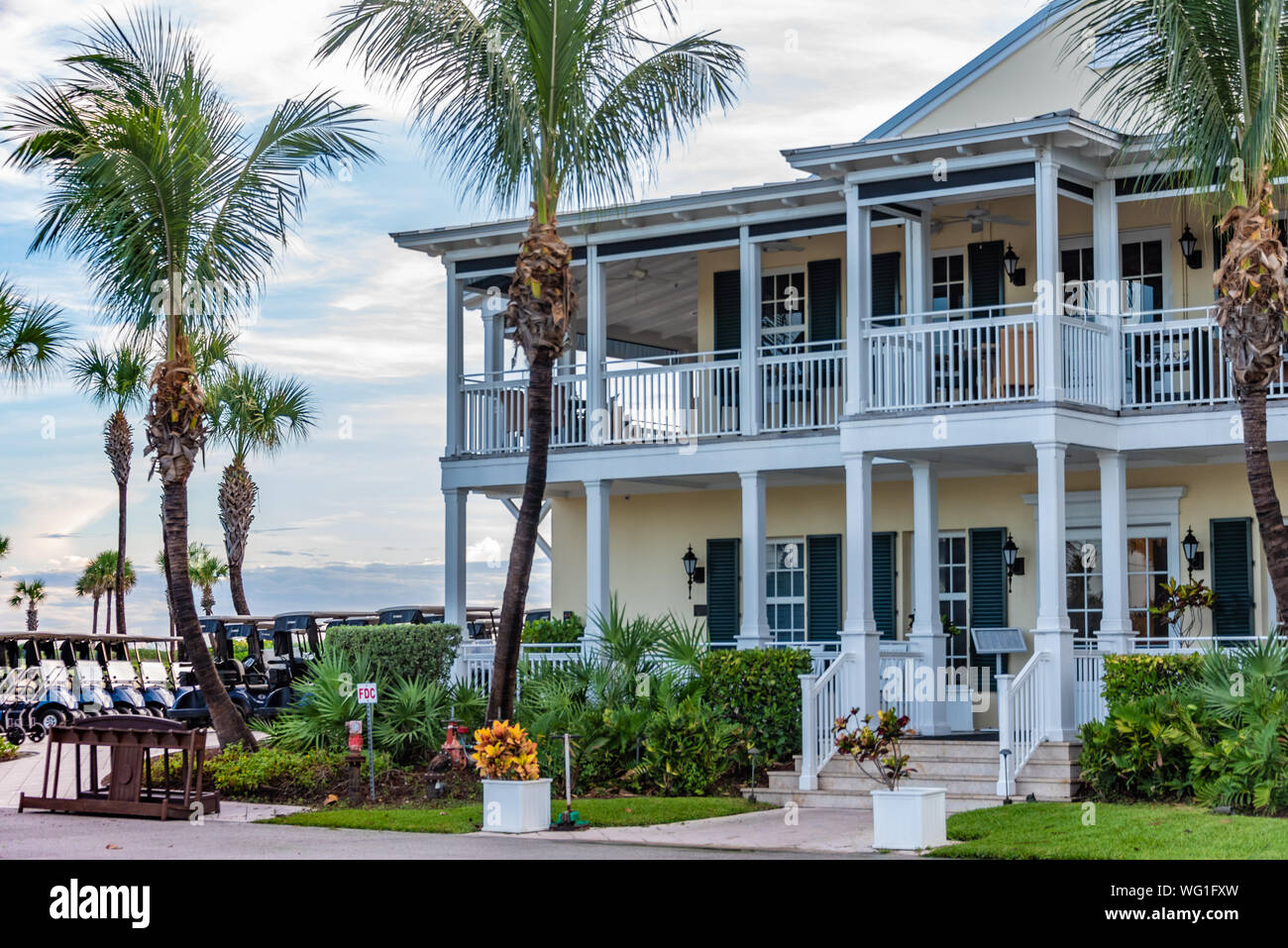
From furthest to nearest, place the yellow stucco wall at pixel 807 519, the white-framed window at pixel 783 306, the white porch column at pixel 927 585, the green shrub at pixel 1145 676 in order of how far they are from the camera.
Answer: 1. the white-framed window at pixel 783 306
2. the yellow stucco wall at pixel 807 519
3. the white porch column at pixel 927 585
4. the green shrub at pixel 1145 676

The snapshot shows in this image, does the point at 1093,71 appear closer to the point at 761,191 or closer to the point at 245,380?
the point at 761,191

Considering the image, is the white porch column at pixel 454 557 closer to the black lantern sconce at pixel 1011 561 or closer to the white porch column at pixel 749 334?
the white porch column at pixel 749 334

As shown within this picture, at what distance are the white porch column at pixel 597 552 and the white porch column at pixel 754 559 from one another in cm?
186

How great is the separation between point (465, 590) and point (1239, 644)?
33.1ft

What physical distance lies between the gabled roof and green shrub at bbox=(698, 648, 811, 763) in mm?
7973

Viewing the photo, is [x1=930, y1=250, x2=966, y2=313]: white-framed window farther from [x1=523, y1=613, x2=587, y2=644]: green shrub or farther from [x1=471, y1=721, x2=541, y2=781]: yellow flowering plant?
[x1=471, y1=721, x2=541, y2=781]: yellow flowering plant

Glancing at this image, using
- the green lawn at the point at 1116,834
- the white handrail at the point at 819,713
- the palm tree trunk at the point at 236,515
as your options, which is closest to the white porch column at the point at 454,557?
the white handrail at the point at 819,713

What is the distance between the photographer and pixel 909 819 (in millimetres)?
13211

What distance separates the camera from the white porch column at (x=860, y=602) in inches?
705

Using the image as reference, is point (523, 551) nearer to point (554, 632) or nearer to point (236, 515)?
point (554, 632)

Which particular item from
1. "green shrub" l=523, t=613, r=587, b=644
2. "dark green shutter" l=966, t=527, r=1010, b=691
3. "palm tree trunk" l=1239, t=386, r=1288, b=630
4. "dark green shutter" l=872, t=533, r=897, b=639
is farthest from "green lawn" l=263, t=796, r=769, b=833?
"green shrub" l=523, t=613, r=587, b=644

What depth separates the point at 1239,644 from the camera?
693 inches

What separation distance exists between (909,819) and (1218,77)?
7522 mm

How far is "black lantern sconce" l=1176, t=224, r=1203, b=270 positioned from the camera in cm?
1894
